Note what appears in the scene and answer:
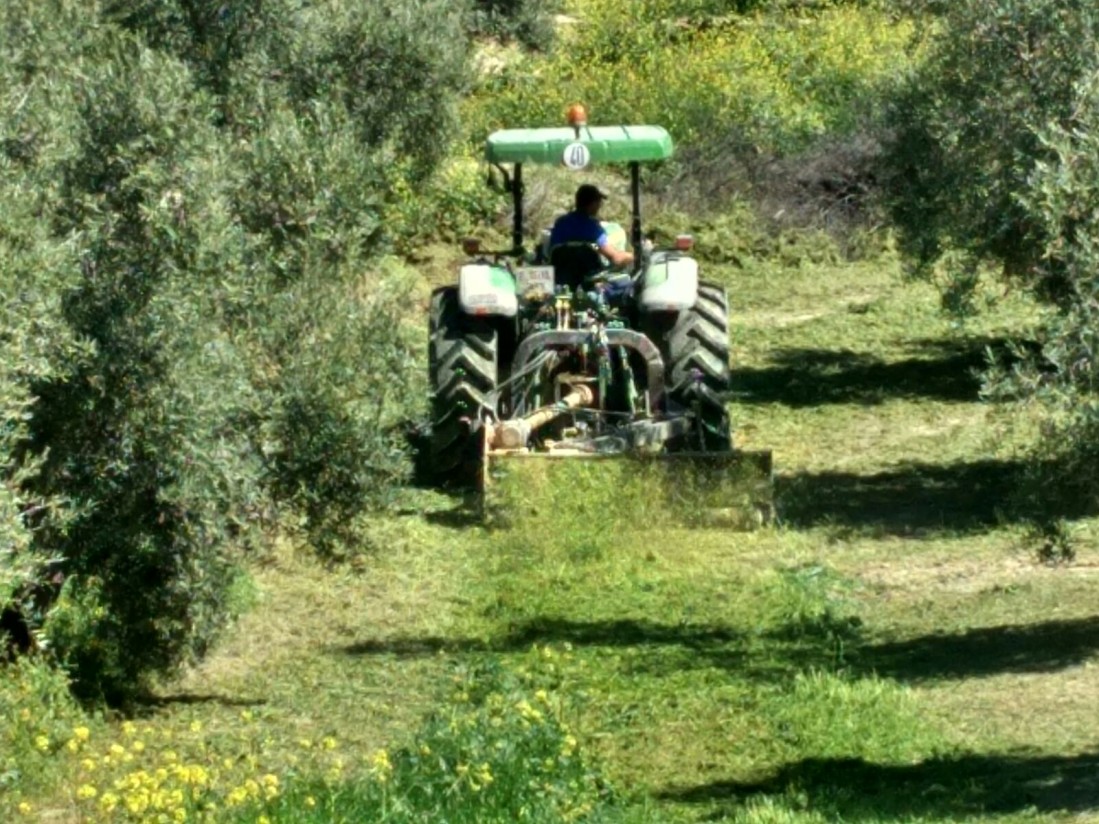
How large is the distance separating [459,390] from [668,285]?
55.3 inches

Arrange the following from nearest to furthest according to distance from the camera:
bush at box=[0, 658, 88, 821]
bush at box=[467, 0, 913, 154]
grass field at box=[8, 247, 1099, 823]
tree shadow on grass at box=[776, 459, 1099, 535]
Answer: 1. bush at box=[0, 658, 88, 821]
2. grass field at box=[8, 247, 1099, 823]
3. tree shadow on grass at box=[776, 459, 1099, 535]
4. bush at box=[467, 0, 913, 154]

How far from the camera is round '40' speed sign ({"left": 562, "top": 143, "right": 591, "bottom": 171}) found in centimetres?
1334

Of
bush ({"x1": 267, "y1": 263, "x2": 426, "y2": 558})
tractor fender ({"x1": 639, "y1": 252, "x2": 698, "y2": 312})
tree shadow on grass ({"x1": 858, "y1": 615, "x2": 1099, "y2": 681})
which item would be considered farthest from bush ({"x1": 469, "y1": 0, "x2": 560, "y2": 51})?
bush ({"x1": 267, "y1": 263, "x2": 426, "y2": 558})

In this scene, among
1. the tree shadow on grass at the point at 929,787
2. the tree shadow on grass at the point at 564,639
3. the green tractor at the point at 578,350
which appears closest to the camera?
the tree shadow on grass at the point at 929,787

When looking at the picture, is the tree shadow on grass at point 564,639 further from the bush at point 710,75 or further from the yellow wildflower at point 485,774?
the bush at point 710,75

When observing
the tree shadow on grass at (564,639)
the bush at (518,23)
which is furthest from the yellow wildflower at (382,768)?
the bush at (518,23)

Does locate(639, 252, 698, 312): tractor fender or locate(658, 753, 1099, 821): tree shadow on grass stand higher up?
locate(639, 252, 698, 312): tractor fender

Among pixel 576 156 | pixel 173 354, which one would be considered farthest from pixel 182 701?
pixel 576 156

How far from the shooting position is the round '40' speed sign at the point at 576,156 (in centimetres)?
1334

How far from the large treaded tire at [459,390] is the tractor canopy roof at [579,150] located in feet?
3.40

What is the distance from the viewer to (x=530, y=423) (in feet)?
41.6

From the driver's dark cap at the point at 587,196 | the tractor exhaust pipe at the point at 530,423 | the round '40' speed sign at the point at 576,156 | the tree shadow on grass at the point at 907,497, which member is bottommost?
the tree shadow on grass at the point at 907,497

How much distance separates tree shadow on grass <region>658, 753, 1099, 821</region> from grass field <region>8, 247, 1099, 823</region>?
2 cm

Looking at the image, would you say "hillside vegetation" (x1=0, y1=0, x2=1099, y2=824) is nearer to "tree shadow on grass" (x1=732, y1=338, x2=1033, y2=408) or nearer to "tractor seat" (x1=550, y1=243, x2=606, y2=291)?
"tractor seat" (x1=550, y1=243, x2=606, y2=291)
